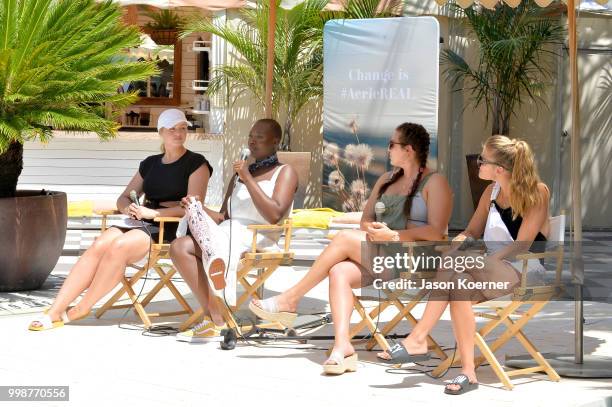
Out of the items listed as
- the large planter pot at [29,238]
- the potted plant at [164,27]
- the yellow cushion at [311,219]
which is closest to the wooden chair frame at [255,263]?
the large planter pot at [29,238]

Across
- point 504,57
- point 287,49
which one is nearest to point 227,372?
point 287,49

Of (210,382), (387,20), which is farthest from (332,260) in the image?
(387,20)

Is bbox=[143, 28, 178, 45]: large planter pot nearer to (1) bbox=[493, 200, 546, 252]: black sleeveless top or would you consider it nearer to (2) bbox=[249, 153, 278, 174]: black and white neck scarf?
(2) bbox=[249, 153, 278, 174]: black and white neck scarf

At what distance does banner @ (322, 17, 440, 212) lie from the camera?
37.7 feet

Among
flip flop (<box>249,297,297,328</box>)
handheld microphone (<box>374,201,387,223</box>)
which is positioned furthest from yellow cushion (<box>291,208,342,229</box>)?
handheld microphone (<box>374,201,387,223</box>)

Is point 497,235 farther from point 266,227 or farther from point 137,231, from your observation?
point 137,231

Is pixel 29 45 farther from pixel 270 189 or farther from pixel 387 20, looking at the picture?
pixel 387 20

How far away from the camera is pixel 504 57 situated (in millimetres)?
12242

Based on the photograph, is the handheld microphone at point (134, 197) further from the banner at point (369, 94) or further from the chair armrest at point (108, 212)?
the banner at point (369, 94)

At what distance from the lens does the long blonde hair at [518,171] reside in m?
5.41

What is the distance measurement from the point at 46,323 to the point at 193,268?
90 centimetres

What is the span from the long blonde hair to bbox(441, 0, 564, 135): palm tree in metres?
6.58

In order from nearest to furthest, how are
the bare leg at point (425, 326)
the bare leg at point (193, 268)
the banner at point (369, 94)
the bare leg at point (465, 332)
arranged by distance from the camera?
the bare leg at point (465, 332) → the bare leg at point (425, 326) → the bare leg at point (193, 268) → the banner at point (369, 94)

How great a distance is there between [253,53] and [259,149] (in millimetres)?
6008
